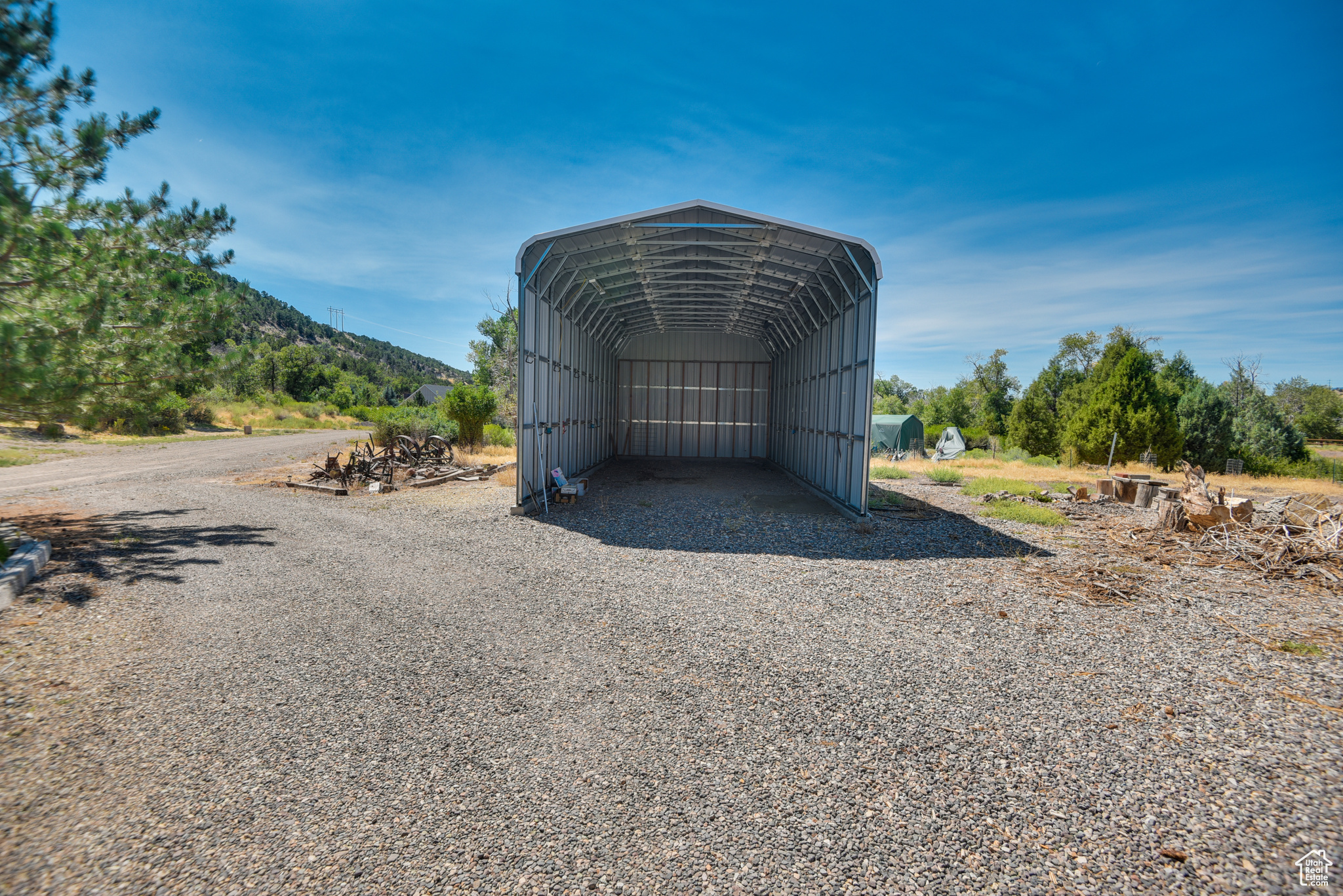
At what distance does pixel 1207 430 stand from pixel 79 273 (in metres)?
32.9

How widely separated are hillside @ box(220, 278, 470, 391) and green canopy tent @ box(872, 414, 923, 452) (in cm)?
6276

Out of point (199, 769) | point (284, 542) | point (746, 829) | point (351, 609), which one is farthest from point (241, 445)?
point (746, 829)

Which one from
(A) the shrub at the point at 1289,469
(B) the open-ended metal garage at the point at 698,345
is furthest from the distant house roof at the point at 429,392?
(A) the shrub at the point at 1289,469

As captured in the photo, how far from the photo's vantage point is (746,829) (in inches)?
101

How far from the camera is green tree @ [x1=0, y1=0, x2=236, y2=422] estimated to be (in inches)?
198

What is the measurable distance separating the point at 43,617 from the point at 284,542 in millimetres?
2904

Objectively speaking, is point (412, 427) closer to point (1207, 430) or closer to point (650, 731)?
point (650, 731)

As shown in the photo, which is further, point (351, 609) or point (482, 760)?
point (351, 609)

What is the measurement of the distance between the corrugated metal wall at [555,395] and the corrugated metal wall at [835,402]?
19.2ft

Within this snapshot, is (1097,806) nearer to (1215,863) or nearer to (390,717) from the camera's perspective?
(1215,863)

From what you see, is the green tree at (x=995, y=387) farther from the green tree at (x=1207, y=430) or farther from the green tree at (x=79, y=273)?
the green tree at (x=79, y=273)

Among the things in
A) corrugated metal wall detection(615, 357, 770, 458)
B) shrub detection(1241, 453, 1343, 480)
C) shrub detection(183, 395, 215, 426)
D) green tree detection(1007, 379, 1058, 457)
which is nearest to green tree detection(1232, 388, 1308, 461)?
shrub detection(1241, 453, 1343, 480)

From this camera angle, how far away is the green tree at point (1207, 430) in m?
23.1

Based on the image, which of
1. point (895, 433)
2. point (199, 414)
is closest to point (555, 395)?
point (895, 433)
